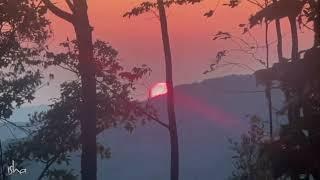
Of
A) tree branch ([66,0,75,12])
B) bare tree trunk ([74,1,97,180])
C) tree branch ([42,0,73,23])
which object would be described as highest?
tree branch ([66,0,75,12])

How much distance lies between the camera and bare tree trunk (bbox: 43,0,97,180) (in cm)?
1463

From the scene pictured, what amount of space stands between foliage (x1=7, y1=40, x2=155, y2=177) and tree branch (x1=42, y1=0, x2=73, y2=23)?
43.7ft

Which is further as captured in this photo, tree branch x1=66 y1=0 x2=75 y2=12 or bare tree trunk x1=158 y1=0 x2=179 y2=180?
bare tree trunk x1=158 y1=0 x2=179 y2=180

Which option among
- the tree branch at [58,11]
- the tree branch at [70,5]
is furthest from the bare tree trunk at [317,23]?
the tree branch at [70,5]

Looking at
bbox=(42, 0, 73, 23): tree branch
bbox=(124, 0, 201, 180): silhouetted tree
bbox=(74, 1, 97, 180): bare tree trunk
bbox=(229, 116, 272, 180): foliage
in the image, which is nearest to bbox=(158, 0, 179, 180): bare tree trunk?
bbox=(124, 0, 201, 180): silhouetted tree

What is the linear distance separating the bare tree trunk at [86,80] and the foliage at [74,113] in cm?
1328

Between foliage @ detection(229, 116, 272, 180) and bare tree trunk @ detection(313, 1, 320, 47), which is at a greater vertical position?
bare tree trunk @ detection(313, 1, 320, 47)

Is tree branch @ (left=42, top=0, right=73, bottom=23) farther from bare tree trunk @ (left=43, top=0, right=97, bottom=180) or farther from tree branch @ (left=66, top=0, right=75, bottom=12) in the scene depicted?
tree branch @ (left=66, top=0, right=75, bottom=12)

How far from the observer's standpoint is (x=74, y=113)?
32.2 metres

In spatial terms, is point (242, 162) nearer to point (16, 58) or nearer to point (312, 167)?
point (16, 58)

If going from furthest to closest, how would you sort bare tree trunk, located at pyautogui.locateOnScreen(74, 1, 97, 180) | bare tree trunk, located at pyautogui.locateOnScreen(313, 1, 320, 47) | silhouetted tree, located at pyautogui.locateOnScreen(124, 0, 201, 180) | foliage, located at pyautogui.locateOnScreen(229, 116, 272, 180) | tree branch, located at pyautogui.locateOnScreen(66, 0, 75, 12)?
foliage, located at pyautogui.locateOnScreen(229, 116, 272, 180) < silhouetted tree, located at pyautogui.locateOnScreen(124, 0, 201, 180) < tree branch, located at pyautogui.locateOnScreen(66, 0, 75, 12) < bare tree trunk, located at pyautogui.locateOnScreen(74, 1, 97, 180) < bare tree trunk, located at pyautogui.locateOnScreen(313, 1, 320, 47)

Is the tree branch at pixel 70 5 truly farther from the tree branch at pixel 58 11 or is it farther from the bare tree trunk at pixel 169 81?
the bare tree trunk at pixel 169 81

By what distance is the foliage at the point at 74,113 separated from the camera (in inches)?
1188

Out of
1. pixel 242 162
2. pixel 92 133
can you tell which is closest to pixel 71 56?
pixel 242 162
